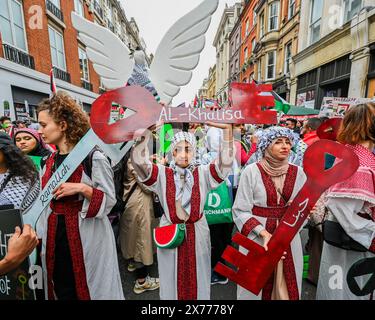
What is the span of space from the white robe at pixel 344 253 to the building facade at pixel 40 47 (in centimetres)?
514

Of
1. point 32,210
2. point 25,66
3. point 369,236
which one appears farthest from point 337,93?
point 25,66

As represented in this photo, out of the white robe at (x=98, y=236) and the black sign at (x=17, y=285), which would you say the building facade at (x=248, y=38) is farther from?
the black sign at (x=17, y=285)

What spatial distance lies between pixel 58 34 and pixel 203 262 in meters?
11.9

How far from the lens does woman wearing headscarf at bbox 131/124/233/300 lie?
140cm

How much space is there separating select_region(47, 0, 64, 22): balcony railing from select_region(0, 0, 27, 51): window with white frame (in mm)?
1651

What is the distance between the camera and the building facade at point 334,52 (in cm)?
612

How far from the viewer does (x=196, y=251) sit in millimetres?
1425

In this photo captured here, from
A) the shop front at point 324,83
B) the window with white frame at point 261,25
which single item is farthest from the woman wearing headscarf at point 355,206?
the window with white frame at point 261,25

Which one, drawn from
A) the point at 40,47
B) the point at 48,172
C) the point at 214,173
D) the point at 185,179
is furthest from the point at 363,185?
the point at 40,47

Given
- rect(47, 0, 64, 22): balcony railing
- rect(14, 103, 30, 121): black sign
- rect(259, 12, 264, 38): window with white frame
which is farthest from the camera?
rect(259, 12, 264, 38): window with white frame

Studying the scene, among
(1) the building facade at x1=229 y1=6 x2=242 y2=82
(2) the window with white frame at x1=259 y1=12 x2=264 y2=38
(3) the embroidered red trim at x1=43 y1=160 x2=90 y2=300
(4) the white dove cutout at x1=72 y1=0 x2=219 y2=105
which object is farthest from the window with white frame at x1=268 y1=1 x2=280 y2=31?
(3) the embroidered red trim at x1=43 y1=160 x2=90 y2=300

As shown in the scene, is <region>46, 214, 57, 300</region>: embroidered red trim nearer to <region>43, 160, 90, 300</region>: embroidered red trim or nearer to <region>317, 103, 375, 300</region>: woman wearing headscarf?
<region>43, 160, 90, 300</region>: embroidered red trim
